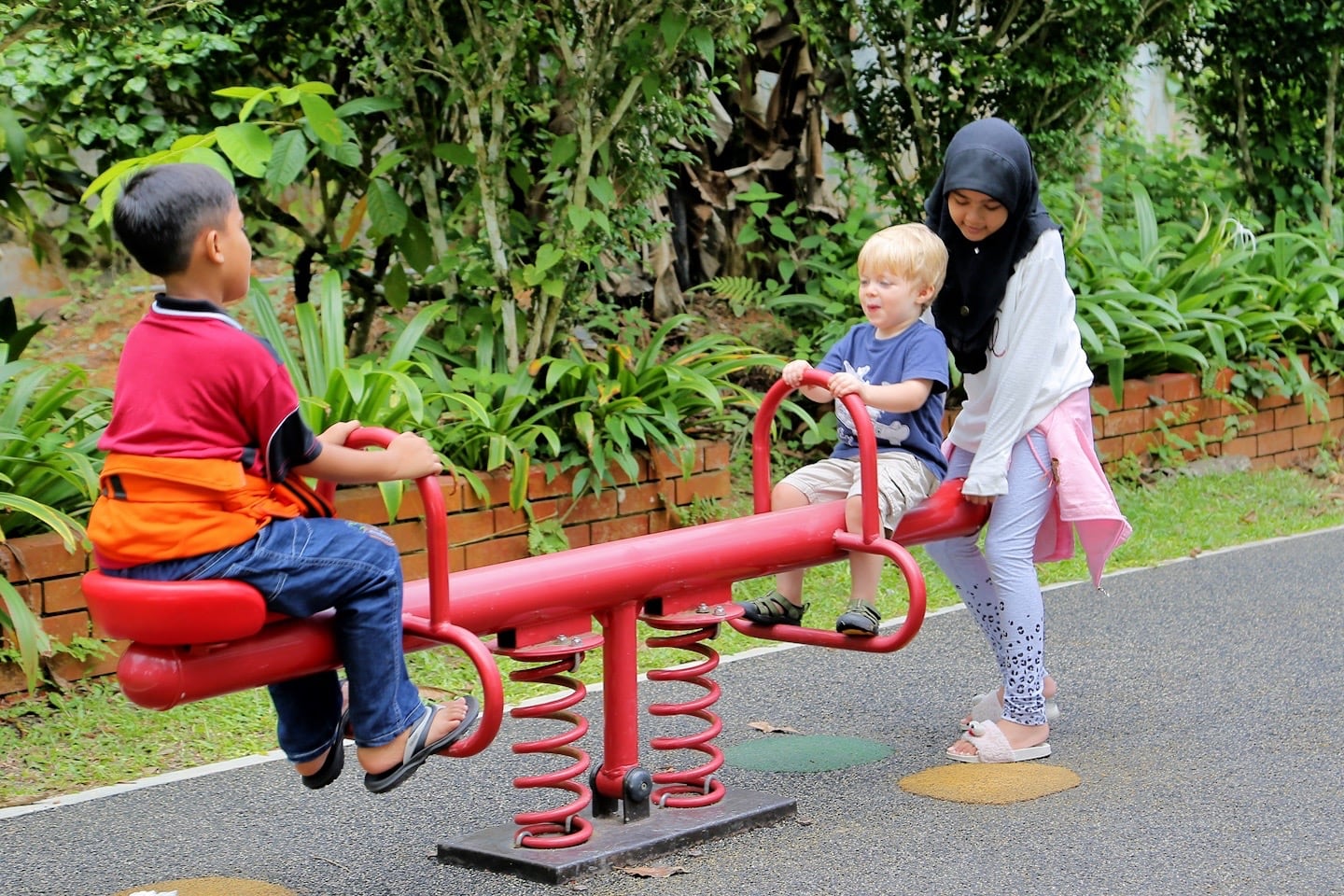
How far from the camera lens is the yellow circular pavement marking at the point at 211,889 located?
3.62m

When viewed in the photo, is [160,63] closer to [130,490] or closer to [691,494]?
[691,494]

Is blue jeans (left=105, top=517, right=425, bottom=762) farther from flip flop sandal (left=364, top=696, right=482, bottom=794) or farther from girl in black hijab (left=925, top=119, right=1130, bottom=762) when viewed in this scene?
girl in black hijab (left=925, top=119, right=1130, bottom=762)

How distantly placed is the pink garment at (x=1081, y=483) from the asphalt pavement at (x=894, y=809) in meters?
0.64

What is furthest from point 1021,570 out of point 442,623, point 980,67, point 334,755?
point 980,67

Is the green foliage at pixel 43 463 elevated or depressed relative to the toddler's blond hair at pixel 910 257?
depressed

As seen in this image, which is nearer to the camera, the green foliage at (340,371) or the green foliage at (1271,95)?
the green foliage at (340,371)

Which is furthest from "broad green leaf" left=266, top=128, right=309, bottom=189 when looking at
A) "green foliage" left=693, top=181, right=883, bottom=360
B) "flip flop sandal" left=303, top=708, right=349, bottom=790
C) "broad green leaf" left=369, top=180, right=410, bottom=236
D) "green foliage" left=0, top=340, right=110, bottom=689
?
"flip flop sandal" left=303, top=708, right=349, bottom=790

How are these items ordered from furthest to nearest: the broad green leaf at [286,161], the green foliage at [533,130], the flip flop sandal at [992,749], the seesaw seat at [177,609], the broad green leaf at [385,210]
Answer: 1. the broad green leaf at [385,210]
2. the green foliage at [533,130]
3. the broad green leaf at [286,161]
4. the flip flop sandal at [992,749]
5. the seesaw seat at [177,609]

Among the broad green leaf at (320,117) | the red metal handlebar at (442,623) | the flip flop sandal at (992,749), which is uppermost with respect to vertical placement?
the broad green leaf at (320,117)

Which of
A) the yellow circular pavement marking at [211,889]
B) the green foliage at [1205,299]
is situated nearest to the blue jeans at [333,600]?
the yellow circular pavement marking at [211,889]

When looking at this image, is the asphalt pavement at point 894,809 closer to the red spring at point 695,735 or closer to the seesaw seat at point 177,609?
the red spring at point 695,735

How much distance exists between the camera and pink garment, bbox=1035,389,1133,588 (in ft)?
14.4

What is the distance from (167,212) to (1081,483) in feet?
8.40

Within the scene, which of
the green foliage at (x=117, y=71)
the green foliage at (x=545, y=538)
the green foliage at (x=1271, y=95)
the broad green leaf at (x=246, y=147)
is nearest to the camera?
the green foliage at (x=117, y=71)
